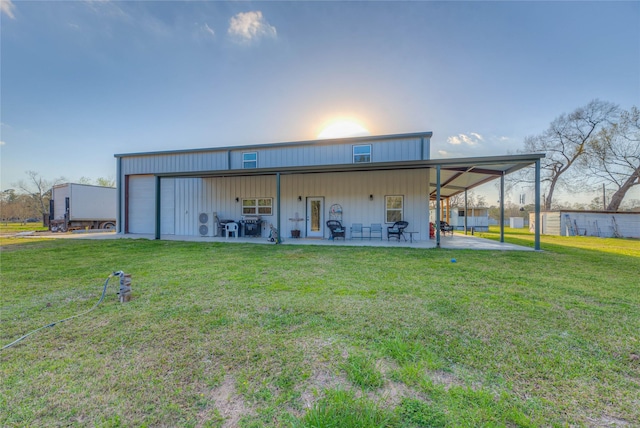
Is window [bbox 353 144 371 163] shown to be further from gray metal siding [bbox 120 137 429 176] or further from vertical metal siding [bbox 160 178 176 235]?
vertical metal siding [bbox 160 178 176 235]

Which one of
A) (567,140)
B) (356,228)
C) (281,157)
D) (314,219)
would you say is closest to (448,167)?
(356,228)

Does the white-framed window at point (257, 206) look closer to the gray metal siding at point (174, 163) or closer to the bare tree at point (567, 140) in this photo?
the gray metal siding at point (174, 163)

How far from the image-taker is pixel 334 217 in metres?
11.6

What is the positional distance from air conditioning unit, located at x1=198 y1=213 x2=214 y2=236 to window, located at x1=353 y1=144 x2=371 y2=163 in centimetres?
767

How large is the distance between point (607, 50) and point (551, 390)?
719 inches

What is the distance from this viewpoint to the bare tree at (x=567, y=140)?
68.0 ft

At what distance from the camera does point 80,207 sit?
52.7 ft

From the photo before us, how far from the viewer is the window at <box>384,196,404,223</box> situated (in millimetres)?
11094

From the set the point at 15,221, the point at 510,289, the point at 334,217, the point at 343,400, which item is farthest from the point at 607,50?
the point at 15,221

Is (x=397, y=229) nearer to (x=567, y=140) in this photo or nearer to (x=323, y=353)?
(x=323, y=353)

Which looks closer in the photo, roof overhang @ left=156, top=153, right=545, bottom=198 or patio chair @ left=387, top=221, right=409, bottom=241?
roof overhang @ left=156, top=153, right=545, bottom=198

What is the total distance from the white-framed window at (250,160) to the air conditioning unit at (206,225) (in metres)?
3.13

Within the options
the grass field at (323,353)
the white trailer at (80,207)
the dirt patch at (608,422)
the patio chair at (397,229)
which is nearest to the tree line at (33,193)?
the white trailer at (80,207)

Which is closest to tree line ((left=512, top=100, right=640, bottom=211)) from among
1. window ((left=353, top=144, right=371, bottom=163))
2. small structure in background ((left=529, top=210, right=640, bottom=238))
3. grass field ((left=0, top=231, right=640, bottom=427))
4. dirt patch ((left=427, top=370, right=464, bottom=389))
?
small structure in background ((left=529, top=210, right=640, bottom=238))
